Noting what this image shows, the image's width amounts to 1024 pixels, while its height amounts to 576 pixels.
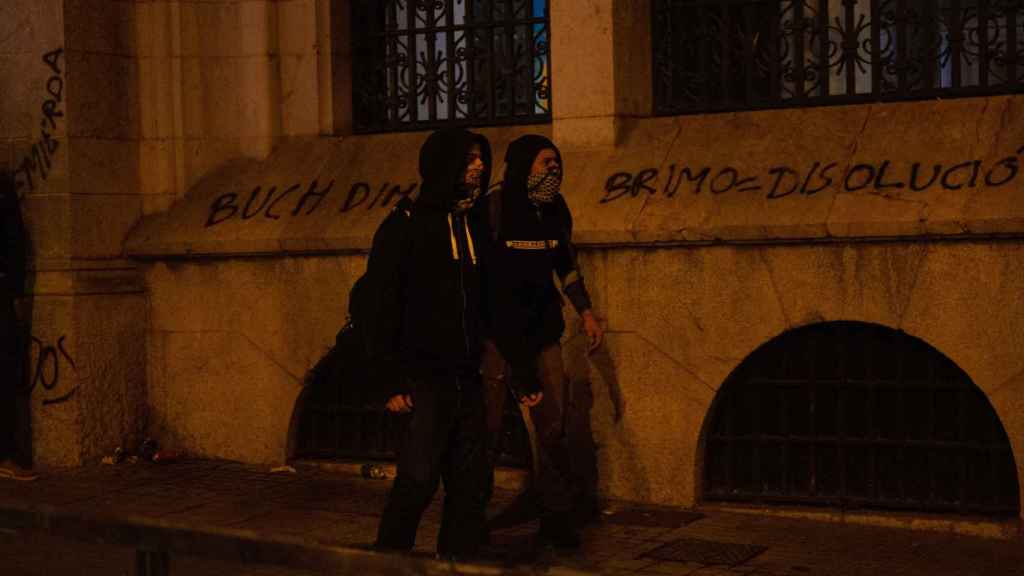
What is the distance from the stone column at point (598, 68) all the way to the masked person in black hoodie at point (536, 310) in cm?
174

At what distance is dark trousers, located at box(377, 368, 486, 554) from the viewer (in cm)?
634

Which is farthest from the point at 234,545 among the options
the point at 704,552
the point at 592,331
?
the point at 704,552

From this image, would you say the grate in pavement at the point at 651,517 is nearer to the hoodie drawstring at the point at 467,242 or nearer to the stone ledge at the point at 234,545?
the hoodie drawstring at the point at 467,242

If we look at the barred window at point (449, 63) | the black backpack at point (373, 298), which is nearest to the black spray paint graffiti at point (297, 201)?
the barred window at point (449, 63)

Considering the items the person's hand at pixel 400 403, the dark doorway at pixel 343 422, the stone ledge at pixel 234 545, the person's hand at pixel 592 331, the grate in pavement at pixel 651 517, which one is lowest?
the grate in pavement at pixel 651 517

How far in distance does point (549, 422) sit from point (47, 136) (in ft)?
14.4

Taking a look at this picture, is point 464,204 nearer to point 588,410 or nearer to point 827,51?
point 588,410

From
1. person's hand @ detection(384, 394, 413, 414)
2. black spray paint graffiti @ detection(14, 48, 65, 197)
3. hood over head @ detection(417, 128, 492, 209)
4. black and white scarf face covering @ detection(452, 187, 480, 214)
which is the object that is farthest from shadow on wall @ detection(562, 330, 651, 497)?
black spray paint graffiti @ detection(14, 48, 65, 197)

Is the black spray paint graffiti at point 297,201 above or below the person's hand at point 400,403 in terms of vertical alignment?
above

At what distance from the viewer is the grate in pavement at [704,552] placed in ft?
24.7

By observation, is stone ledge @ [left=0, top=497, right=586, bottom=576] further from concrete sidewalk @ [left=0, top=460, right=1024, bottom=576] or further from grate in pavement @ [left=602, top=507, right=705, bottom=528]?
grate in pavement @ [left=602, top=507, right=705, bottom=528]

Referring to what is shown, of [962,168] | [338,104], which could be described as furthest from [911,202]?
[338,104]

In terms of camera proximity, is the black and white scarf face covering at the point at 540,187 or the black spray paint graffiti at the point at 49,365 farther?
the black spray paint graffiti at the point at 49,365

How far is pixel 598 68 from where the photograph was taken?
9547 mm
